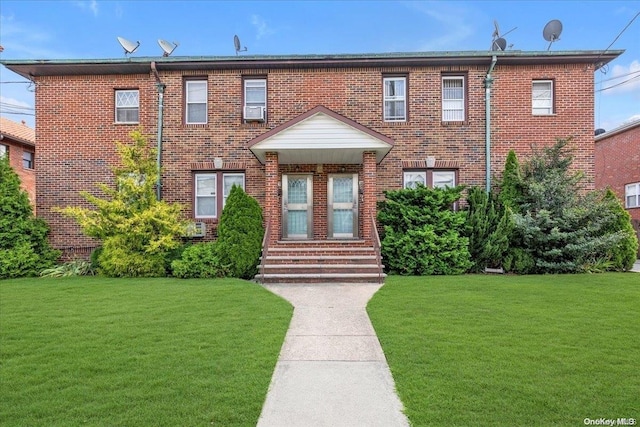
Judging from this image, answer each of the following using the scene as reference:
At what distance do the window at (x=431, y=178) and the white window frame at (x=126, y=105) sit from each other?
887 centimetres

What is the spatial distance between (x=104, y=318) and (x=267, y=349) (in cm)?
308

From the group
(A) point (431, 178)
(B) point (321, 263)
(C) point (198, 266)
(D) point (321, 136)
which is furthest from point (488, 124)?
(C) point (198, 266)

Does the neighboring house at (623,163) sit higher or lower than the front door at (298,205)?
higher

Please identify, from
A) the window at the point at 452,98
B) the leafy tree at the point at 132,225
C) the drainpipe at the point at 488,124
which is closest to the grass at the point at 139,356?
the leafy tree at the point at 132,225

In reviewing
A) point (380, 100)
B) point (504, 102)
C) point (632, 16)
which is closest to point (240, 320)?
point (380, 100)

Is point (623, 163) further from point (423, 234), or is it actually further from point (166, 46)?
point (166, 46)

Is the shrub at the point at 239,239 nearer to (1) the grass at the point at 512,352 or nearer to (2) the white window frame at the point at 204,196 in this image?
(2) the white window frame at the point at 204,196

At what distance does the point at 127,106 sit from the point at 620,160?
74.4 feet

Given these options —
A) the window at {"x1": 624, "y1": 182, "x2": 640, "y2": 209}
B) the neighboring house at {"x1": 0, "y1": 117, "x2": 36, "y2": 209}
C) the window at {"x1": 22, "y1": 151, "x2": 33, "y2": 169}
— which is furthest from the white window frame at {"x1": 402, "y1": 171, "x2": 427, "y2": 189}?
the window at {"x1": 22, "y1": 151, "x2": 33, "y2": 169}

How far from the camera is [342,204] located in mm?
12867

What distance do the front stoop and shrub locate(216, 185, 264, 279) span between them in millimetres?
409

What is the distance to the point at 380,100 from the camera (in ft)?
42.3

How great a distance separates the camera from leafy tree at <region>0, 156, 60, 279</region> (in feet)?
36.4

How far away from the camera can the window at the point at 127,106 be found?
1314 centimetres
